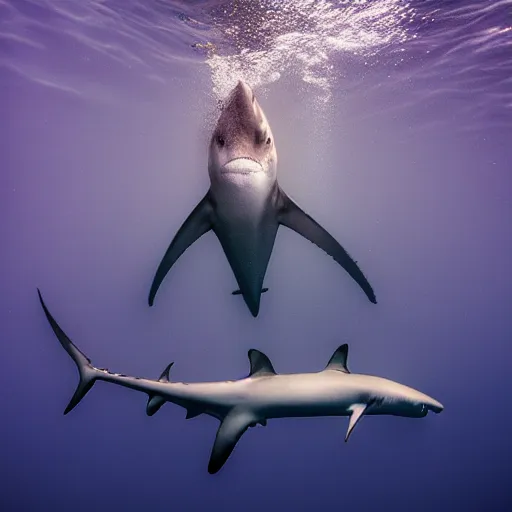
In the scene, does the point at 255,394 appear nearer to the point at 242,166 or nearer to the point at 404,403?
the point at 404,403

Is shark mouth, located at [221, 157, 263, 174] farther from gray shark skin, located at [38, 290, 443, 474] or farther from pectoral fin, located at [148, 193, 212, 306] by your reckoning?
gray shark skin, located at [38, 290, 443, 474]

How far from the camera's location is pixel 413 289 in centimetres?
7519

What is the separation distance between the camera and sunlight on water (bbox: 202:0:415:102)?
1084 cm

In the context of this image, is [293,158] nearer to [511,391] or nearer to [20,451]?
[20,451]

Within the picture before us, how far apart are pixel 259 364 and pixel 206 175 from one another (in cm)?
2571

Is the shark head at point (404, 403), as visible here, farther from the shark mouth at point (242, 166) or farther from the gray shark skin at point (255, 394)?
the shark mouth at point (242, 166)

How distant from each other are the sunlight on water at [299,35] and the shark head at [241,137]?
8.55 meters

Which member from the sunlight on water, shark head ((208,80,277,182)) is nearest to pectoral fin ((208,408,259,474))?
shark head ((208,80,277,182))

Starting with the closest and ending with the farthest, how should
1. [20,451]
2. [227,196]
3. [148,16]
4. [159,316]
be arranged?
[227,196] → [148,16] → [20,451] → [159,316]

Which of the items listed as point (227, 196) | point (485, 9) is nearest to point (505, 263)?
point (485, 9)

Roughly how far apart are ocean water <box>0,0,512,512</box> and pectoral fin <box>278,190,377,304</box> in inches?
308

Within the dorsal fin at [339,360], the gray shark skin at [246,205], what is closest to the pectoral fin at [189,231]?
the gray shark skin at [246,205]

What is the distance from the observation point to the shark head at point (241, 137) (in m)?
3.22

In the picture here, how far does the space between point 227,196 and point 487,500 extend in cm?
2281
